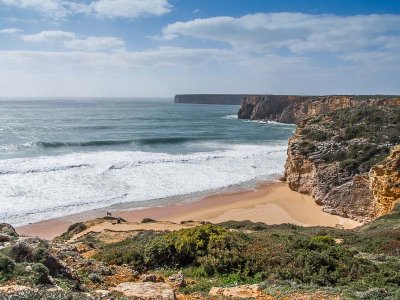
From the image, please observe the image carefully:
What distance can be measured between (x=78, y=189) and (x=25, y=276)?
2070 centimetres

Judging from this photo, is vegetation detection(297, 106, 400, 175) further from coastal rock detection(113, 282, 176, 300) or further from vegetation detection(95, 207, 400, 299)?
coastal rock detection(113, 282, 176, 300)

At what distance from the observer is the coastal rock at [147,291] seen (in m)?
6.44

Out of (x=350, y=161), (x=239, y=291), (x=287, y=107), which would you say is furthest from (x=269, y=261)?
(x=287, y=107)

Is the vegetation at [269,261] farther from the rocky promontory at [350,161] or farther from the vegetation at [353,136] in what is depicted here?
the vegetation at [353,136]

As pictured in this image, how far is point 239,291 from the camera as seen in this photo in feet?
24.2

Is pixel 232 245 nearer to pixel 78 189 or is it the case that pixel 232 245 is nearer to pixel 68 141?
pixel 78 189

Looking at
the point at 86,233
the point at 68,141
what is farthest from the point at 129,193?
the point at 68,141

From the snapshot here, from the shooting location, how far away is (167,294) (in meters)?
6.56

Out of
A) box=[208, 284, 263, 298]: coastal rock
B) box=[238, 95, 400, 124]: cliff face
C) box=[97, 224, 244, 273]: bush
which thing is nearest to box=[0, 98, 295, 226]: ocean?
box=[97, 224, 244, 273]: bush

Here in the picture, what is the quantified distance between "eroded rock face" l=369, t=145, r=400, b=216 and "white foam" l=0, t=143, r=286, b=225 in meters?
11.9

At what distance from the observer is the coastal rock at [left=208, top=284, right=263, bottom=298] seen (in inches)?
282

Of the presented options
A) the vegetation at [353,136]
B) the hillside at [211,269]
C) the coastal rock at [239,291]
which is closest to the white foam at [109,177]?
the vegetation at [353,136]

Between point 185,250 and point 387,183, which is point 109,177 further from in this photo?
point 185,250

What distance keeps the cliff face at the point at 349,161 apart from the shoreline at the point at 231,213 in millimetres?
969
